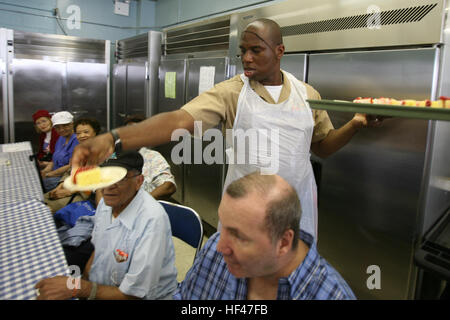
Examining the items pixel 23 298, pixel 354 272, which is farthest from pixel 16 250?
pixel 354 272

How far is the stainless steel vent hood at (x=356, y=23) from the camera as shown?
68.0 inches

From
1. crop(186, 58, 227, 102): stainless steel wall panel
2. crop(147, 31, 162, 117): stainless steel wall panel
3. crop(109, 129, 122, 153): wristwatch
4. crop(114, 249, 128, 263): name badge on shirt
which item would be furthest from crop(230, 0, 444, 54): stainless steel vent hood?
crop(147, 31, 162, 117): stainless steel wall panel

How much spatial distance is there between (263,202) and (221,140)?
2.43 m

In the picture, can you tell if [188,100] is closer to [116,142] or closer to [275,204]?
[116,142]

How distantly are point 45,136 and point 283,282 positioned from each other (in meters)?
4.01

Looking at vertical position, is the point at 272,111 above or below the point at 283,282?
above

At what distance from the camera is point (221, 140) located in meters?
3.36

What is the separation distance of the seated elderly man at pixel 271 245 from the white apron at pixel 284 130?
2.05 feet

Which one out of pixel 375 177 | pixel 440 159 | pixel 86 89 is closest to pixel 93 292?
pixel 375 177

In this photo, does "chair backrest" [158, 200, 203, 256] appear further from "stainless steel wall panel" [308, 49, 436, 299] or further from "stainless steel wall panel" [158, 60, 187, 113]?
"stainless steel wall panel" [158, 60, 187, 113]

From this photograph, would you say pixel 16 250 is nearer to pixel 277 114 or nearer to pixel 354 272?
pixel 277 114

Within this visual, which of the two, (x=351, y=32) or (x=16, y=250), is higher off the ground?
(x=351, y=32)

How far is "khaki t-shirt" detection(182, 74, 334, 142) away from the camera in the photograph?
1.53 meters

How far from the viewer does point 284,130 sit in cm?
166
